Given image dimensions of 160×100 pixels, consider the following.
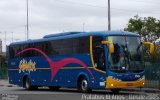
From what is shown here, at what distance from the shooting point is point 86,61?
26.4 meters

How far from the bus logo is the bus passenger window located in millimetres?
8246

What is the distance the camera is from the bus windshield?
80.4ft

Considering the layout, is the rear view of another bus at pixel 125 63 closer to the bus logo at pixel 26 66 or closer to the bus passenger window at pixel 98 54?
the bus passenger window at pixel 98 54

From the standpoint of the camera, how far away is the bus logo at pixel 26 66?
3295cm

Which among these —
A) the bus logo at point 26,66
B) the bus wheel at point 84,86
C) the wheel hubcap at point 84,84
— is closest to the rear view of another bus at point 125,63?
the bus wheel at point 84,86

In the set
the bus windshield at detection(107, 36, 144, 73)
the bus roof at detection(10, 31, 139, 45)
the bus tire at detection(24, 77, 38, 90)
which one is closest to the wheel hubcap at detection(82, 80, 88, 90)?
the bus windshield at detection(107, 36, 144, 73)

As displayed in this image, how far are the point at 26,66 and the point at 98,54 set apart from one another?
32.4 feet

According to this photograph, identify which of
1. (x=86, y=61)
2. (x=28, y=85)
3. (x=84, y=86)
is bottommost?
(x=28, y=85)

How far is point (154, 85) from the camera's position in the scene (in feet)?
96.4

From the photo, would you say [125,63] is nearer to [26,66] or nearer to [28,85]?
[26,66]

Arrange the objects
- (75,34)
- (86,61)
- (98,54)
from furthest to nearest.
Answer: (75,34) < (86,61) < (98,54)

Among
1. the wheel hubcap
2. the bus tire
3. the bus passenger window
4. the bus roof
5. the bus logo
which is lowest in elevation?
the bus tire

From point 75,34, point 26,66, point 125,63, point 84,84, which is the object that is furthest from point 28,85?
point 125,63

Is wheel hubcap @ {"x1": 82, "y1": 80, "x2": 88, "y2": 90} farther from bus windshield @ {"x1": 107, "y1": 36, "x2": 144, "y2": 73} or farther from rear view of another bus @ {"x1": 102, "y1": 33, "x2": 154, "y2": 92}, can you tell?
bus windshield @ {"x1": 107, "y1": 36, "x2": 144, "y2": 73}
